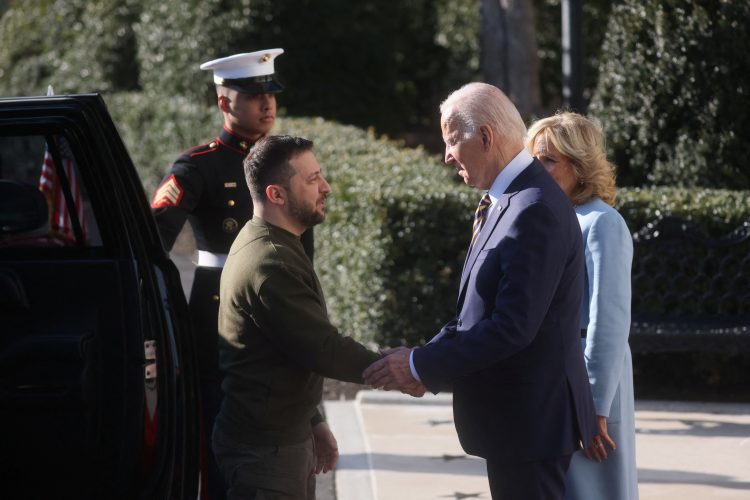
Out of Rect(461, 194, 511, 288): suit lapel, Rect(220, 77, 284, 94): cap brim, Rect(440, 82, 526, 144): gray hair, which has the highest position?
Rect(220, 77, 284, 94): cap brim

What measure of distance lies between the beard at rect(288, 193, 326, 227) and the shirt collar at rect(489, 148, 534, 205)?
51 cm

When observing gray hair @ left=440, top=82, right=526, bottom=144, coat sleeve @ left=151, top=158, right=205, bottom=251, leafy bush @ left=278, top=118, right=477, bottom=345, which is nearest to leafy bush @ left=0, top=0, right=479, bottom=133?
leafy bush @ left=278, top=118, right=477, bottom=345

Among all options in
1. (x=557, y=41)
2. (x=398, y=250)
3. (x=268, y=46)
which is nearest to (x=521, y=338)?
(x=398, y=250)

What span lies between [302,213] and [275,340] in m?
0.37

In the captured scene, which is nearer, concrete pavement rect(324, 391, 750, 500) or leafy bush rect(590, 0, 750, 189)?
concrete pavement rect(324, 391, 750, 500)

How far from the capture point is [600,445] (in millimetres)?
3719

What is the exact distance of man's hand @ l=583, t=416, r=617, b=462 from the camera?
3723 mm

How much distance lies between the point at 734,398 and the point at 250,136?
3.94 meters

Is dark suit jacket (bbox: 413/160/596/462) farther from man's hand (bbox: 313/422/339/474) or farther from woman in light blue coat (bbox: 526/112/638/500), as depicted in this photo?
man's hand (bbox: 313/422/339/474)

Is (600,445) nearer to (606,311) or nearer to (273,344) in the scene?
(606,311)

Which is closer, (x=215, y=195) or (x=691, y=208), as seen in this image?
(x=215, y=195)

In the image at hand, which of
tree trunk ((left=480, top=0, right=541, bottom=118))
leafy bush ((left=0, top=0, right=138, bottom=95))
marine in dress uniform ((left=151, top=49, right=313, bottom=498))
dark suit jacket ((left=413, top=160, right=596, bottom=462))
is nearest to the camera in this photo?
dark suit jacket ((left=413, top=160, right=596, bottom=462))

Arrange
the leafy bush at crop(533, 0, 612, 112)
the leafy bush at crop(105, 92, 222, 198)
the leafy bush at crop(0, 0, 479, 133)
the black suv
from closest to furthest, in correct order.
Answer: the black suv, the leafy bush at crop(105, 92, 222, 198), the leafy bush at crop(0, 0, 479, 133), the leafy bush at crop(533, 0, 612, 112)

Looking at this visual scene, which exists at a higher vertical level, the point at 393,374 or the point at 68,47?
the point at 68,47
